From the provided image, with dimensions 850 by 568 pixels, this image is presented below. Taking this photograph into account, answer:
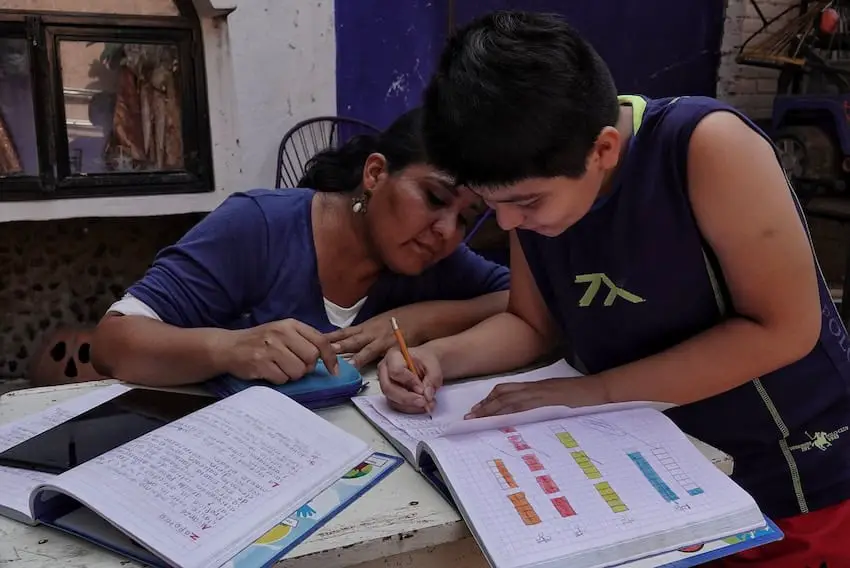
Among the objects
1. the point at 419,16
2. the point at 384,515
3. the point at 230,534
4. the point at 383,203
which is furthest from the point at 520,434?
the point at 419,16

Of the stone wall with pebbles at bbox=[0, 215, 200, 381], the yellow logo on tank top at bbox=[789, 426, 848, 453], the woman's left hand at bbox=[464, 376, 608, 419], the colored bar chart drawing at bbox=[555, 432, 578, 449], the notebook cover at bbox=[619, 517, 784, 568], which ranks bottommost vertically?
the stone wall with pebbles at bbox=[0, 215, 200, 381]

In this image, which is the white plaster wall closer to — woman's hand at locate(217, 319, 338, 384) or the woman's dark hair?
the woman's dark hair

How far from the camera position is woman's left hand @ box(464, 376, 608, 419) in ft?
3.10

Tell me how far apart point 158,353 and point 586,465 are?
646 mm

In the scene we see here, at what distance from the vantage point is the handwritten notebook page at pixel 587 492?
68 cm

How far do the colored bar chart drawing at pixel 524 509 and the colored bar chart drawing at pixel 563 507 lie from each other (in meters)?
0.03

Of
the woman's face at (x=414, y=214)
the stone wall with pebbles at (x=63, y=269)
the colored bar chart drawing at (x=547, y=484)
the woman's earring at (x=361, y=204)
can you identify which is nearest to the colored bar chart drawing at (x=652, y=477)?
the colored bar chart drawing at (x=547, y=484)

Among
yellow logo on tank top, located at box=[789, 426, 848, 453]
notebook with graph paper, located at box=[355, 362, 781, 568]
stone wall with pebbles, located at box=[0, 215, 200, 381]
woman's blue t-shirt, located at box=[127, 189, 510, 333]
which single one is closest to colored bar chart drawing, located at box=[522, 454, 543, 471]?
notebook with graph paper, located at box=[355, 362, 781, 568]

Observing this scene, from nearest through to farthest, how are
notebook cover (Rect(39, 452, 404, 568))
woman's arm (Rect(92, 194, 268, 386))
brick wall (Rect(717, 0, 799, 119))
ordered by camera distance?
1. notebook cover (Rect(39, 452, 404, 568))
2. woman's arm (Rect(92, 194, 268, 386))
3. brick wall (Rect(717, 0, 799, 119))

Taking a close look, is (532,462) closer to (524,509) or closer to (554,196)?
(524,509)

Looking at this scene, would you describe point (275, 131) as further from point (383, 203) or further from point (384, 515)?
point (384, 515)

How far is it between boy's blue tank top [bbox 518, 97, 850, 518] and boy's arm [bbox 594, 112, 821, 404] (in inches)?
1.1

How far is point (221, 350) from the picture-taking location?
1.07 m

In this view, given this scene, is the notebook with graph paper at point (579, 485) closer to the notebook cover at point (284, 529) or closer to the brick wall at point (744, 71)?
the notebook cover at point (284, 529)
